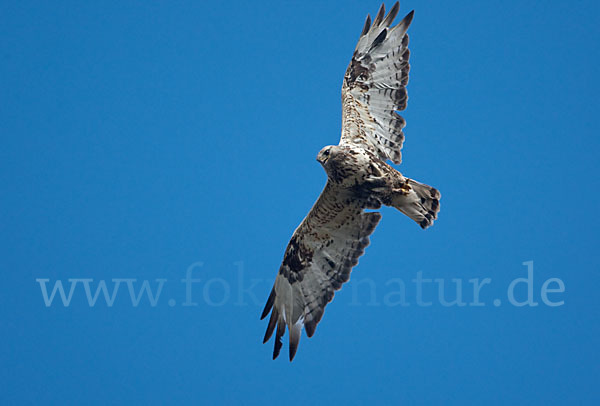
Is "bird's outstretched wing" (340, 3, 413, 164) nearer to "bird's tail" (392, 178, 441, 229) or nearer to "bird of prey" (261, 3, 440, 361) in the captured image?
"bird of prey" (261, 3, 440, 361)

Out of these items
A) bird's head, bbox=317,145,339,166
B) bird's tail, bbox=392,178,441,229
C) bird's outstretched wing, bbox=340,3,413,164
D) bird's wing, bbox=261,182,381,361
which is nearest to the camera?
bird's head, bbox=317,145,339,166

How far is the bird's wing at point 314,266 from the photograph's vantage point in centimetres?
594

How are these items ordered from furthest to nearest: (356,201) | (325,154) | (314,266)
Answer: (314,266) → (356,201) → (325,154)

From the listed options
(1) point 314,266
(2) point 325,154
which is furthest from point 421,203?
(1) point 314,266

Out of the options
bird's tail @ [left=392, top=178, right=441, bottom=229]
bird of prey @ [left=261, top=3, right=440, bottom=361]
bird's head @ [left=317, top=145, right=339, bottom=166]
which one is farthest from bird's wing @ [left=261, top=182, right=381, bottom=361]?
bird's head @ [left=317, top=145, right=339, bottom=166]

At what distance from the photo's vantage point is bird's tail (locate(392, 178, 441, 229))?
18.8 ft

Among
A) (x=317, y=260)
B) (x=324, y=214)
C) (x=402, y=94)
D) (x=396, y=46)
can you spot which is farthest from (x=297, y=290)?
(x=396, y=46)

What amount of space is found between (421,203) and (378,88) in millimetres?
1257

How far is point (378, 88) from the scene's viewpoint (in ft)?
20.4

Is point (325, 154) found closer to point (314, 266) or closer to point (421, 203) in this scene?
point (421, 203)

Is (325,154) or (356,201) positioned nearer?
(325,154)

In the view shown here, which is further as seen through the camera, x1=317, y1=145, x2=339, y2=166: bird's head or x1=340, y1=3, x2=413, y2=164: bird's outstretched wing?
x1=340, y1=3, x2=413, y2=164: bird's outstretched wing

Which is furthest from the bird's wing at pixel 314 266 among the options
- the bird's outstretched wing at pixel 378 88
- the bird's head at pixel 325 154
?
the bird's outstretched wing at pixel 378 88

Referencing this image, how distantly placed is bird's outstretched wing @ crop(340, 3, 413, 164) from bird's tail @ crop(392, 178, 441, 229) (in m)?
0.48
